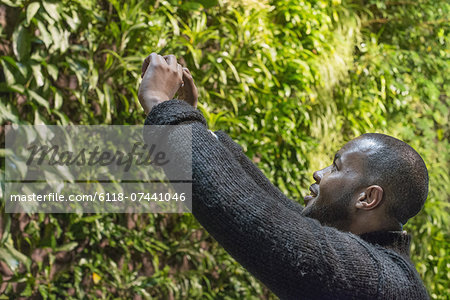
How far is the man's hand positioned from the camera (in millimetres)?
901

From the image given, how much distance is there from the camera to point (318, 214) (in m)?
0.96

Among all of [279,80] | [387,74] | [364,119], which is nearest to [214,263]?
[279,80]

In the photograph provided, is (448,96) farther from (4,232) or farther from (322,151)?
(4,232)

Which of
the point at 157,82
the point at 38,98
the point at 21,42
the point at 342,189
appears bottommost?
the point at 342,189

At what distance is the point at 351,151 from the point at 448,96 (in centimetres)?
407

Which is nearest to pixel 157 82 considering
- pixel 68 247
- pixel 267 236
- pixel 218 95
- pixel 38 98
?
pixel 267 236

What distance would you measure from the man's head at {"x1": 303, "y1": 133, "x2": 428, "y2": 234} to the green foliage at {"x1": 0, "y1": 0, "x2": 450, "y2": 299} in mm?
1440

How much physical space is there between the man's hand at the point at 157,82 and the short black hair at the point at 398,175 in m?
0.35

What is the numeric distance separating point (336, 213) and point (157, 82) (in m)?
0.38

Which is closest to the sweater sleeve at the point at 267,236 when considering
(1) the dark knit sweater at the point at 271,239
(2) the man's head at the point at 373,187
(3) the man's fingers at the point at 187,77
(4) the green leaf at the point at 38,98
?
(1) the dark knit sweater at the point at 271,239

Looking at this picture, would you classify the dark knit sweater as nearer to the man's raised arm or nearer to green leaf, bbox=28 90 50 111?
the man's raised arm

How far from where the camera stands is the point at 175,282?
9.12ft

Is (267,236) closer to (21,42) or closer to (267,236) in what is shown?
(267,236)

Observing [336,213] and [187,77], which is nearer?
[336,213]
